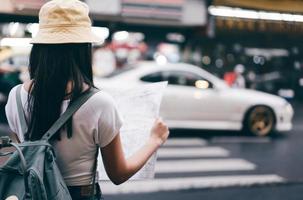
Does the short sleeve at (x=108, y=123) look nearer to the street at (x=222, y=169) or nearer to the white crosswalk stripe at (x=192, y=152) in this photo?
the street at (x=222, y=169)

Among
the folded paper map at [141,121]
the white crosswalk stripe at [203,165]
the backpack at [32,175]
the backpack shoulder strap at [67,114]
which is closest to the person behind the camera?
the backpack at [32,175]

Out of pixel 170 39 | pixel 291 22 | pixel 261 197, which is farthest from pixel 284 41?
pixel 261 197

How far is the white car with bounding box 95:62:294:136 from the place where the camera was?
9.77 m

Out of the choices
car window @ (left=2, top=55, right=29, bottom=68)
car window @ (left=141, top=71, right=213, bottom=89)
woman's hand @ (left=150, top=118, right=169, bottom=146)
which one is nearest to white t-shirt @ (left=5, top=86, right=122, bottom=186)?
woman's hand @ (left=150, top=118, right=169, bottom=146)

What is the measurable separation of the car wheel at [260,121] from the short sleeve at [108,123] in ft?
28.5

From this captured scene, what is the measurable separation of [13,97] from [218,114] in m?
8.28

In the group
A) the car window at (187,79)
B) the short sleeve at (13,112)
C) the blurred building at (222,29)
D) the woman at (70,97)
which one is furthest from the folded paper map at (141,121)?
the blurred building at (222,29)

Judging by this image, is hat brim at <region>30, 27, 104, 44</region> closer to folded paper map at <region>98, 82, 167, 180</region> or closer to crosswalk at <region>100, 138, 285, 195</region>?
folded paper map at <region>98, 82, 167, 180</region>

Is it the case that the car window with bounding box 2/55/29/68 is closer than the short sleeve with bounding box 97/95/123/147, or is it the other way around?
the short sleeve with bounding box 97/95/123/147

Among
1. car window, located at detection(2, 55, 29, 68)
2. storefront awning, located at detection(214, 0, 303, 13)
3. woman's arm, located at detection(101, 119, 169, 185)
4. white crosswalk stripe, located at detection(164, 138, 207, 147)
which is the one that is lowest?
white crosswalk stripe, located at detection(164, 138, 207, 147)

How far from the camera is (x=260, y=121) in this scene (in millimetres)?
10289

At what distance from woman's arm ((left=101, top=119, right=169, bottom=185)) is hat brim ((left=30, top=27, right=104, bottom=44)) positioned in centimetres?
38

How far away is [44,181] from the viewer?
1.61 meters

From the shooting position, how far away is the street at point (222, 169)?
589 centimetres
